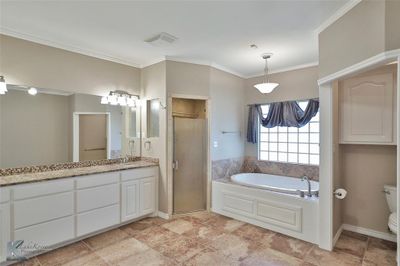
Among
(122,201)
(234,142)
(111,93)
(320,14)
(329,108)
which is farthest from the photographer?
(234,142)

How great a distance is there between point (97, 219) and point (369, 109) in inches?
155

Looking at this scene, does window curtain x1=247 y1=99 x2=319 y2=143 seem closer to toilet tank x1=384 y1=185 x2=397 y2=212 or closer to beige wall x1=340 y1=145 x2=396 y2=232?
beige wall x1=340 y1=145 x2=396 y2=232

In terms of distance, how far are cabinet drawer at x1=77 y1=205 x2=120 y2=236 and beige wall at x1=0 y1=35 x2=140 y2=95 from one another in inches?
70.1

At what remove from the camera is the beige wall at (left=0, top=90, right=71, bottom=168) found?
2678mm

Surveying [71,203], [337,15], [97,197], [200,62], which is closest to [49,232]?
[71,203]

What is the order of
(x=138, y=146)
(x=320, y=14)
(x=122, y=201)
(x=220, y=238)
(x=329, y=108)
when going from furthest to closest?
(x=138, y=146), (x=122, y=201), (x=220, y=238), (x=329, y=108), (x=320, y=14)

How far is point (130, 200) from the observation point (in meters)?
3.38

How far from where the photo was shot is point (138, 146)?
4012 millimetres

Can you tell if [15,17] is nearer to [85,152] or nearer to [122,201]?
[85,152]

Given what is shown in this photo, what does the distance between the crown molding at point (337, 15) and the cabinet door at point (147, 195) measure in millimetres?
3192

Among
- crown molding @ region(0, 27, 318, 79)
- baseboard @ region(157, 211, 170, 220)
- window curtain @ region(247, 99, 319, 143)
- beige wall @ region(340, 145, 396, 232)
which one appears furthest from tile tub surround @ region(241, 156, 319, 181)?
baseboard @ region(157, 211, 170, 220)

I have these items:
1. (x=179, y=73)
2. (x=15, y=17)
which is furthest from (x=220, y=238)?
(x=15, y=17)

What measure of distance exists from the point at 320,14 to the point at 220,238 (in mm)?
2934

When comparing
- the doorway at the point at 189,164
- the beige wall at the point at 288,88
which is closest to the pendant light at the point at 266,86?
the beige wall at the point at 288,88
